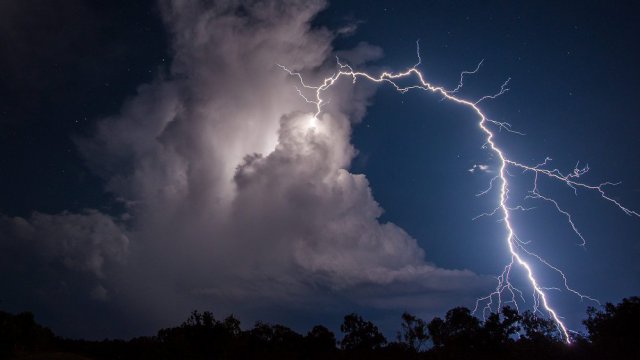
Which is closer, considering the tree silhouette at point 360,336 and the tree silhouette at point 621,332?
the tree silhouette at point 621,332

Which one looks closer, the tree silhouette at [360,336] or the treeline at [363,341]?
the treeline at [363,341]

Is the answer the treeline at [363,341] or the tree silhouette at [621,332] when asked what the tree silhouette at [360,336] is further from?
the tree silhouette at [621,332]

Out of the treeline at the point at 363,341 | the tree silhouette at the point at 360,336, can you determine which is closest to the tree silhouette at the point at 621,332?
the treeline at the point at 363,341

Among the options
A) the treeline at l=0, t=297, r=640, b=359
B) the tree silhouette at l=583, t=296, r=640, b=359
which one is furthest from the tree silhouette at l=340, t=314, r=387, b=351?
the tree silhouette at l=583, t=296, r=640, b=359

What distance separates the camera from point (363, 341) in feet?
197

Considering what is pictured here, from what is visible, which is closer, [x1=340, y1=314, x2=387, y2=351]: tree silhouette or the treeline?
the treeline

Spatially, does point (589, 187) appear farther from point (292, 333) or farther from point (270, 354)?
point (292, 333)

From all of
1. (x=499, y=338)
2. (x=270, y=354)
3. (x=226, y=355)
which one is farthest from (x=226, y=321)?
(x=499, y=338)

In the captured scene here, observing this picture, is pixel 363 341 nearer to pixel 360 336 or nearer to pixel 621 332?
pixel 360 336

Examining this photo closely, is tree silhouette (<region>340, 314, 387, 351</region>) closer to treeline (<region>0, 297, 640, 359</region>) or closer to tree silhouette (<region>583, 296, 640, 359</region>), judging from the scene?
treeline (<region>0, 297, 640, 359</region>)

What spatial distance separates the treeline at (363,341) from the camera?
3400 centimetres

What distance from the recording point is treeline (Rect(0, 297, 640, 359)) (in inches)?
1339

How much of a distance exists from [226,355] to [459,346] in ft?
87.6

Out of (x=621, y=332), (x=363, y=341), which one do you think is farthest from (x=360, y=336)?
(x=621, y=332)
